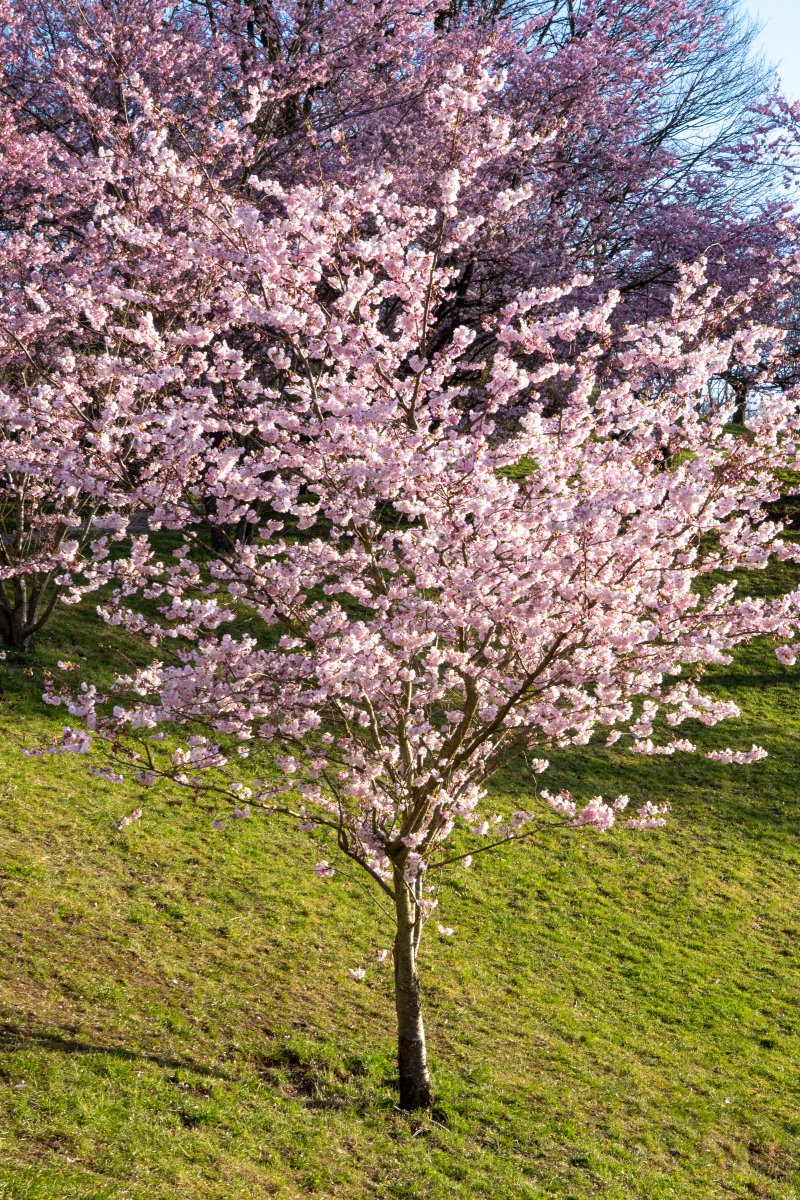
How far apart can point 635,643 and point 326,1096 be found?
4.74 meters

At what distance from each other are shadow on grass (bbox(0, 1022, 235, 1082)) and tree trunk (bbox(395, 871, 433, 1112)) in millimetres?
1486

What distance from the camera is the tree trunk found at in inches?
317

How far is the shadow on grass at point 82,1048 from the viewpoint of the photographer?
7.07 metres

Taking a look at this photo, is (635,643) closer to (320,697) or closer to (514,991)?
(320,697)

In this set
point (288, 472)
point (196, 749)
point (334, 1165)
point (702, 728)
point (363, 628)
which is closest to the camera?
point (363, 628)

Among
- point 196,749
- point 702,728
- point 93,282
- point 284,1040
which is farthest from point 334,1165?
point 702,728

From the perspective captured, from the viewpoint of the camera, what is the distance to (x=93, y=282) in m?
13.2

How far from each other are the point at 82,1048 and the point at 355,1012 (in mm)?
3215

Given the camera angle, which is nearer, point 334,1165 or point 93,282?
point 334,1165

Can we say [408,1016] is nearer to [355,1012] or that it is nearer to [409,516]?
[355,1012]

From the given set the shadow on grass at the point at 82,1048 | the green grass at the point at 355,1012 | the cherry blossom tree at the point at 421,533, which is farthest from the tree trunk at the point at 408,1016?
the shadow on grass at the point at 82,1048

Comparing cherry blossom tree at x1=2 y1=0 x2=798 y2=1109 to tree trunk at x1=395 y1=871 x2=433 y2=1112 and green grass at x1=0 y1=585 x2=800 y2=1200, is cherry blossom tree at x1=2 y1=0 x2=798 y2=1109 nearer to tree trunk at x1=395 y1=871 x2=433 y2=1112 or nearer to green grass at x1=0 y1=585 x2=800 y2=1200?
tree trunk at x1=395 y1=871 x2=433 y2=1112

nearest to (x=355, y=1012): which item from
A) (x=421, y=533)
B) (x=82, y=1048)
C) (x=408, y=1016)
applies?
(x=408, y=1016)

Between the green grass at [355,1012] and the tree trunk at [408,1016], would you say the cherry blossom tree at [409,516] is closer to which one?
the tree trunk at [408,1016]
